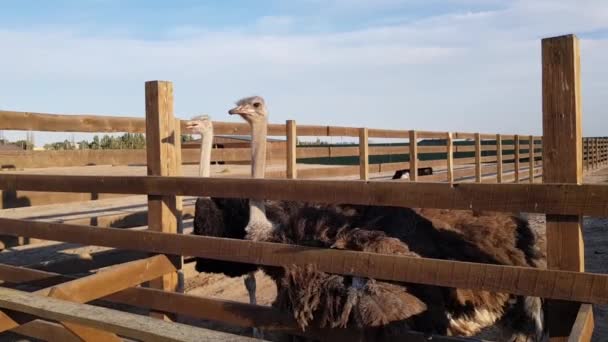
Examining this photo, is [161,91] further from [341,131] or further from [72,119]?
[341,131]

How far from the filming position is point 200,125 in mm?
4918

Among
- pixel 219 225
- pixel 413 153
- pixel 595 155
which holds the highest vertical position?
pixel 413 153

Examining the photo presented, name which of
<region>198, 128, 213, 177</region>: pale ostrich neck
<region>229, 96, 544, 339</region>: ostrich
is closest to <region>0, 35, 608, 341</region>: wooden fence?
<region>229, 96, 544, 339</region>: ostrich

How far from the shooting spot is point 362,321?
2.52 m

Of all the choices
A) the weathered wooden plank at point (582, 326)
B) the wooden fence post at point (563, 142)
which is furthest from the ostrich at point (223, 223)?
the weathered wooden plank at point (582, 326)

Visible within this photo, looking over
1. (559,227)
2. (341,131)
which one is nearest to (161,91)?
(559,227)

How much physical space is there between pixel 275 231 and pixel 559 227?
1569mm

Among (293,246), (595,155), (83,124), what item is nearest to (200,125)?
(83,124)

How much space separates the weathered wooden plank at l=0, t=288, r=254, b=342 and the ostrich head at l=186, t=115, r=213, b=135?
2768 mm

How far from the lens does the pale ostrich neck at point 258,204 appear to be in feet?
10.9

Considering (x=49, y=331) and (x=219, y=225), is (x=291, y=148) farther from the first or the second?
(x=49, y=331)

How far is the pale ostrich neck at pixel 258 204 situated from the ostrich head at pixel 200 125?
1.06 m

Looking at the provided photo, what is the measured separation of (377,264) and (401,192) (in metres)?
0.32

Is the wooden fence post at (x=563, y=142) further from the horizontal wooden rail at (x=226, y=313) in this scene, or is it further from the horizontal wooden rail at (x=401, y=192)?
the horizontal wooden rail at (x=226, y=313)
